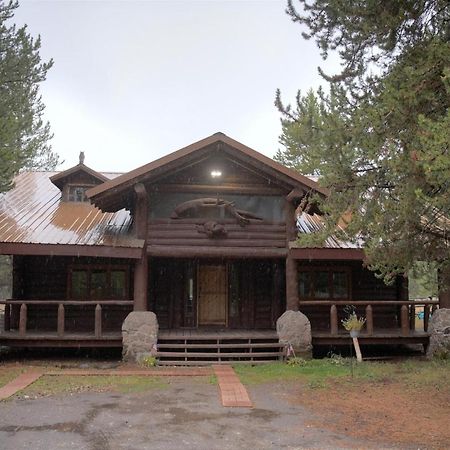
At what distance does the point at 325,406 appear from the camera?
950 centimetres

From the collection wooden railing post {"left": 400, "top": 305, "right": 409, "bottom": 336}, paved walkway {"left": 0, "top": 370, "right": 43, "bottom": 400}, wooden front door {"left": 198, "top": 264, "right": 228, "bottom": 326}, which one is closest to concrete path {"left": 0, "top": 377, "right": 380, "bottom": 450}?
paved walkway {"left": 0, "top": 370, "right": 43, "bottom": 400}

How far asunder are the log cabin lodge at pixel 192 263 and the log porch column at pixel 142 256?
30 mm

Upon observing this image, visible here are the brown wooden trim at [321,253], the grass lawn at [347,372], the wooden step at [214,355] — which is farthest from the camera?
the brown wooden trim at [321,253]

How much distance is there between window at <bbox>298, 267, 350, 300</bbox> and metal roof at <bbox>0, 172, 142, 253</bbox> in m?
6.02

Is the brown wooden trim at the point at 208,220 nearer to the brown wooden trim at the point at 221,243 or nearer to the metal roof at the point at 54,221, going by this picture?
the brown wooden trim at the point at 221,243

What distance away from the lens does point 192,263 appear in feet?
56.9

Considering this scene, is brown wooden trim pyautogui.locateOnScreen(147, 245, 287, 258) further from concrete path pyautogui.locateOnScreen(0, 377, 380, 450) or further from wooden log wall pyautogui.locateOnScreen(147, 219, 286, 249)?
concrete path pyautogui.locateOnScreen(0, 377, 380, 450)

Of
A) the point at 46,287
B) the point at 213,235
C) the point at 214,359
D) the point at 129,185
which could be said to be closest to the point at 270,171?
the point at 213,235

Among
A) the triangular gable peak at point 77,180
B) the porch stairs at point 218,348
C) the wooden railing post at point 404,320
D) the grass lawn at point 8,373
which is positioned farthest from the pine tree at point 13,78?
the wooden railing post at point 404,320

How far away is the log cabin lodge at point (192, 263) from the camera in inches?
569

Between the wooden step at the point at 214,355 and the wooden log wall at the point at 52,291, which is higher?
the wooden log wall at the point at 52,291

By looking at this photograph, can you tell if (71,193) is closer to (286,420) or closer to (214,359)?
(214,359)

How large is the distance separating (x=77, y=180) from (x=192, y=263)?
5676 mm

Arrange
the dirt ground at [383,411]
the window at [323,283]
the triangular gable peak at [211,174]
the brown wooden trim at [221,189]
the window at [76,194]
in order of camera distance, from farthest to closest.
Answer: the window at [76,194] < the window at [323,283] < the brown wooden trim at [221,189] < the triangular gable peak at [211,174] < the dirt ground at [383,411]
